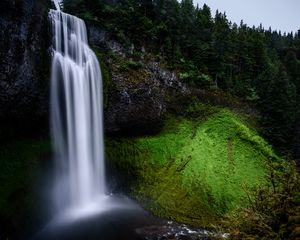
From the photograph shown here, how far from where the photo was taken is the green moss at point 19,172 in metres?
17.1

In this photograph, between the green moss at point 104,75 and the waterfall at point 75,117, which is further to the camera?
the green moss at point 104,75

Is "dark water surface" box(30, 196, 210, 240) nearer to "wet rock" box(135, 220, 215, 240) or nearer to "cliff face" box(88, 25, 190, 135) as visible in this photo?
"wet rock" box(135, 220, 215, 240)

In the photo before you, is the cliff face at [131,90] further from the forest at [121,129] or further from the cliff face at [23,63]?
the cliff face at [23,63]

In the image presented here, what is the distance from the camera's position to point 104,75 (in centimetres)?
2411

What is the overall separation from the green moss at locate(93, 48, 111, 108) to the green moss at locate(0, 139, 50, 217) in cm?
556

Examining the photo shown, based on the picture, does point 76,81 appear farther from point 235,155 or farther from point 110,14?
point 235,155

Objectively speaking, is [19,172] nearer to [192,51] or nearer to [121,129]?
[121,129]

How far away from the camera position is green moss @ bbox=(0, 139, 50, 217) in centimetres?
1712

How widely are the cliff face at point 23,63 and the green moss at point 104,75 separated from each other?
5010mm

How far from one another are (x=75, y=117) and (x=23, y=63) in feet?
15.4

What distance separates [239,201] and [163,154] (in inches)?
268

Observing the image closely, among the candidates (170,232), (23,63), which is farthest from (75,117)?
(170,232)

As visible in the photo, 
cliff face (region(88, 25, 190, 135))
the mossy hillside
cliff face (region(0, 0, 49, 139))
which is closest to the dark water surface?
the mossy hillside

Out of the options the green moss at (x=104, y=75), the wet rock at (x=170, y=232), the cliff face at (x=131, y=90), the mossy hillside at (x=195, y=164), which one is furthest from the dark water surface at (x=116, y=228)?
the green moss at (x=104, y=75)
